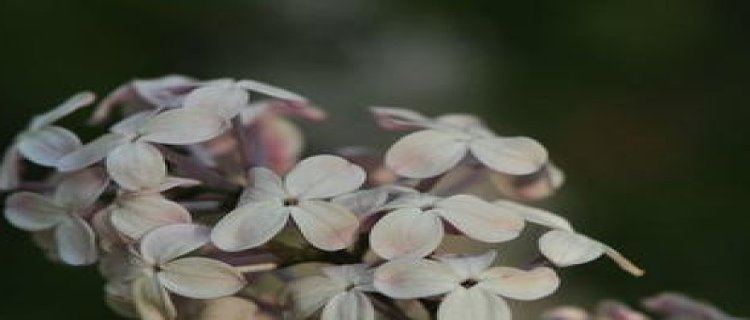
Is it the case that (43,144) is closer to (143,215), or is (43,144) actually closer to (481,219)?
(143,215)

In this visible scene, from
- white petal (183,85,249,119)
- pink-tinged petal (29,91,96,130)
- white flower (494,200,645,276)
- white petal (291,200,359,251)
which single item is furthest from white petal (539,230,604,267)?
pink-tinged petal (29,91,96,130)

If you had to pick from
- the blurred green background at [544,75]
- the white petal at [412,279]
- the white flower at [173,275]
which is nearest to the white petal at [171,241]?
the white flower at [173,275]

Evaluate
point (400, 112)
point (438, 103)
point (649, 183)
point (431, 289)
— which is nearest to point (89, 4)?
point (438, 103)

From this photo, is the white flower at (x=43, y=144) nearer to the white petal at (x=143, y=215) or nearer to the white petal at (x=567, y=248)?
the white petal at (x=143, y=215)

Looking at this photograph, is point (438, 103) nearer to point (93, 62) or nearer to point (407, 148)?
point (93, 62)

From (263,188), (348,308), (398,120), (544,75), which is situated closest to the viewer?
(348,308)

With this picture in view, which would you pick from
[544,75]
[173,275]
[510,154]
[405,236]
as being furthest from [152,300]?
[544,75]
